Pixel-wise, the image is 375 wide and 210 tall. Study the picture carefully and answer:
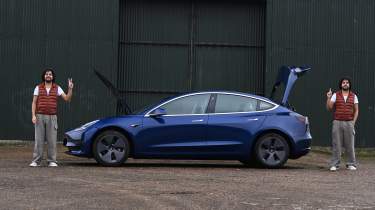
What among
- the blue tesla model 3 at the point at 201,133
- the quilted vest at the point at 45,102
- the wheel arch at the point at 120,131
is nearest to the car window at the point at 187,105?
the blue tesla model 3 at the point at 201,133

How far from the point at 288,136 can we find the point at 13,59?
30.8 ft

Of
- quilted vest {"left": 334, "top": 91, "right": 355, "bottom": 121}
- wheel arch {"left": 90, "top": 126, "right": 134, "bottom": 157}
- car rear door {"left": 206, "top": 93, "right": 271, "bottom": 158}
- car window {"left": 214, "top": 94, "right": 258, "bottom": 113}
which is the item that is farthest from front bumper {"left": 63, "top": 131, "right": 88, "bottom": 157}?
quilted vest {"left": 334, "top": 91, "right": 355, "bottom": 121}

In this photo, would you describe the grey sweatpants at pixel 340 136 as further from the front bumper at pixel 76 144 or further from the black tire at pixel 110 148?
the front bumper at pixel 76 144

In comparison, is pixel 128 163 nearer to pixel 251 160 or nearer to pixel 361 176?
pixel 251 160

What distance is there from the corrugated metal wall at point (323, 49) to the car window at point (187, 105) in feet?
23.5

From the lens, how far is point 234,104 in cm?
1417

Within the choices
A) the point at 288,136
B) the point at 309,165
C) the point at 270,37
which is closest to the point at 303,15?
the point at 270,37

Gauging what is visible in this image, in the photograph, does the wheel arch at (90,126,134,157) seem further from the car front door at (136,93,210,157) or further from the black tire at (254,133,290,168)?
the black tire at (254,133,290,168)

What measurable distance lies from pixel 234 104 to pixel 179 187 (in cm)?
391

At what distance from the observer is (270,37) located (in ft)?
68.5

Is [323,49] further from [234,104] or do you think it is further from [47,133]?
[47,133]

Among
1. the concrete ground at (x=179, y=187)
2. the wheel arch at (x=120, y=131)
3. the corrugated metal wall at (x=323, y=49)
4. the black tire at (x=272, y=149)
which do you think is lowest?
the concrete ground at (x=179, y=187)

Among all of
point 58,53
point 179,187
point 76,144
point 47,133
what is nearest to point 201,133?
point 76,144

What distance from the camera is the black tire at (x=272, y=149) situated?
1395cm
